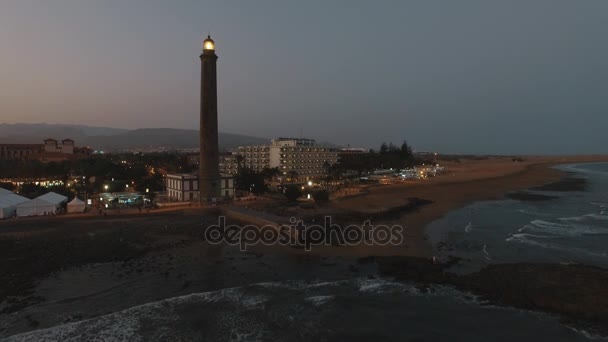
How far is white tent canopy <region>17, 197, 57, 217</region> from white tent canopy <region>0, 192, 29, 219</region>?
0.59 meters

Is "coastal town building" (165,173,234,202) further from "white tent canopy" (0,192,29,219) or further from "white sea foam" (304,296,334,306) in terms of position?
"white sea foam" (304,296,334,306)

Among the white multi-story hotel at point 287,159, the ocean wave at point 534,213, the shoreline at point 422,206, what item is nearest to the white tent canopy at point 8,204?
the shoreline at point 422,206

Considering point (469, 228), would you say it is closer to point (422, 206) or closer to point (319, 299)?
point (422, 206)

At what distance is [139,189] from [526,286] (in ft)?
158

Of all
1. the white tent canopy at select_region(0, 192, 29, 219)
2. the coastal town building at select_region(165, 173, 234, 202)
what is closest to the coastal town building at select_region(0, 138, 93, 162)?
the white tent canopy at select_region(0, 192, 29, 219)

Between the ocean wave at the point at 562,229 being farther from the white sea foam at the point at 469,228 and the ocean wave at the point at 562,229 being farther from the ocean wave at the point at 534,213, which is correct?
the ocean wave at the point at 534,213

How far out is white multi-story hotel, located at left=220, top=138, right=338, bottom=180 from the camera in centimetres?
8025

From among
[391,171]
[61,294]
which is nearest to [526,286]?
[61,294]

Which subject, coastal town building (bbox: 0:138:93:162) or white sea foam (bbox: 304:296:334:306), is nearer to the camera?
white sea foam (bbox: 304:296:334:306)

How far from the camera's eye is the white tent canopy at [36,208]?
35.3 m

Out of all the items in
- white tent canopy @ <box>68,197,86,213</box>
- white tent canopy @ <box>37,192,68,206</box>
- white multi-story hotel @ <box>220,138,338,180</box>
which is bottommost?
white tent canopy @ <box>68,197,86,213</box>

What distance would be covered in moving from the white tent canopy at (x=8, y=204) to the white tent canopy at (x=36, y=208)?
0.59m

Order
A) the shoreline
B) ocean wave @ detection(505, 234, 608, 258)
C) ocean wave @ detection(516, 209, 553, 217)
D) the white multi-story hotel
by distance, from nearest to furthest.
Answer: ocean wave @ detection(505, 234, 608, 258)
the shoreline
ocean wave @ detection(516, 209, 553, 217)
the white multi-story hotel

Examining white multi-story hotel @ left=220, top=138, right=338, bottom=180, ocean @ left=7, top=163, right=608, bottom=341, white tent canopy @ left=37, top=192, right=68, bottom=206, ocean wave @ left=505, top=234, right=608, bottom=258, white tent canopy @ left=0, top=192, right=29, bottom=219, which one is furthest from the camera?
white multi-story hotel @ left=220, top=138, right=338, bottom=180
